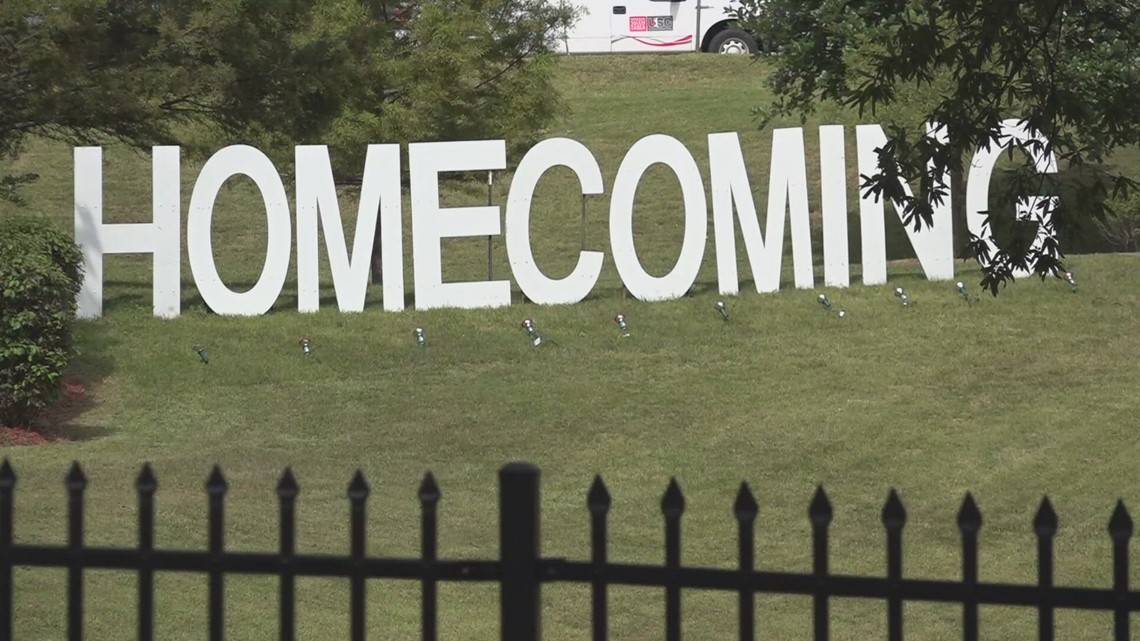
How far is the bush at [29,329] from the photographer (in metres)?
12.2

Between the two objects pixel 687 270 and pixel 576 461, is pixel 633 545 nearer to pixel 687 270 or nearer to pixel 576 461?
pixel 576 461

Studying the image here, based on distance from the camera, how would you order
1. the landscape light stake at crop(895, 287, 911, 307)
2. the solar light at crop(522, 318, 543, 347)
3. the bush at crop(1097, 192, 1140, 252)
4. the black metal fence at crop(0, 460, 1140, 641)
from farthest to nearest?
the bush at crop(1097, 192, 1140, 252) → the landscape light stake at crop(895, 287, 911, 307) → the solar light at crop(522, 318, 543, 347) → the black metal fence at crop(0, 460, 1140, 641)

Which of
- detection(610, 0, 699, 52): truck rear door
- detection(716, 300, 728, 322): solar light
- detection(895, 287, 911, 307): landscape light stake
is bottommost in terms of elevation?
detection(716, 300, 728, 322): solar light

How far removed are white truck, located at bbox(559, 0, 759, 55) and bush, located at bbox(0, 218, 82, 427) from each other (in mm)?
24484

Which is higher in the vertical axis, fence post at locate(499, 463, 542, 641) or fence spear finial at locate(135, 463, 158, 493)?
fence spear finial at locate(135, 463, 158, 493)

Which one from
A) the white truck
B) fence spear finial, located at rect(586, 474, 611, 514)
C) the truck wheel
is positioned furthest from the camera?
the truck wheel

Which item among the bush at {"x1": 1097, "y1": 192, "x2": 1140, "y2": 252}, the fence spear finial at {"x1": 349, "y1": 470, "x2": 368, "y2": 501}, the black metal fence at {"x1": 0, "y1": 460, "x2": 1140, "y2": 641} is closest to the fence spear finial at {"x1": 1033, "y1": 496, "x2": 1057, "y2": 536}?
the black metal fence at {"x1": 0, "y1": 460, "x2": 1140, "y2": 641}

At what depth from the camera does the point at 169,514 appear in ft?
33.3

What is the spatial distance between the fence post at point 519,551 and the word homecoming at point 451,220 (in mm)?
12385

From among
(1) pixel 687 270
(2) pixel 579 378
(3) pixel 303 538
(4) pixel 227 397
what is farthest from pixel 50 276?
(1) pixel 687 270

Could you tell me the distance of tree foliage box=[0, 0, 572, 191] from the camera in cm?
1666

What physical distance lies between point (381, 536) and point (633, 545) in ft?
5.66

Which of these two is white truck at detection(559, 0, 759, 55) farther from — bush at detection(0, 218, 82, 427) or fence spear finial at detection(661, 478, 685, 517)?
fence spear finial at detection(661, 478, 685, 517)

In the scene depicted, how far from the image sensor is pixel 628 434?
13.1 m
